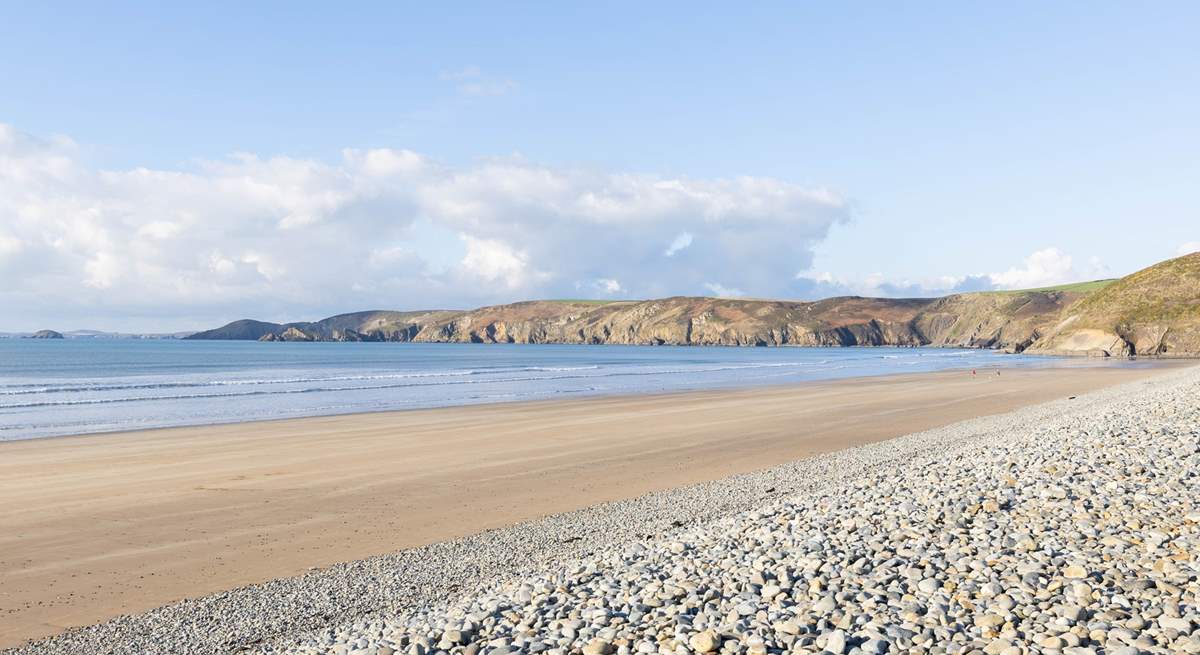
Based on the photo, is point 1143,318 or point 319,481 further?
point 1143,318

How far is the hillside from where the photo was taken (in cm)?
8462

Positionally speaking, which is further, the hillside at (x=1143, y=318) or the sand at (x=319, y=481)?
the hillside at (x=1143, y=318)

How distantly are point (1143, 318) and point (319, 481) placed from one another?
92.6 metres

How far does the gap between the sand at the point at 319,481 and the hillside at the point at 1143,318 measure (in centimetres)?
6186

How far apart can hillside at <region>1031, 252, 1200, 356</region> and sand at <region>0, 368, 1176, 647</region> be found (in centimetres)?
6186

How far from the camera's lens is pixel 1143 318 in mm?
87438

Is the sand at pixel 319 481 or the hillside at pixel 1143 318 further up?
the hillside at pixel 1143 318

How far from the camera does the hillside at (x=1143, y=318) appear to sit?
278 feet

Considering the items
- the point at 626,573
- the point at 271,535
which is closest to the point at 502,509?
the point at 271,535

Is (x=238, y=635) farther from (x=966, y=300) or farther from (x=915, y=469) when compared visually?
(x=966, y=300)

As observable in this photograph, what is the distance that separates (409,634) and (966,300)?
211286 millimetres

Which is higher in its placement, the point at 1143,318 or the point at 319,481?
the point at 1143,318

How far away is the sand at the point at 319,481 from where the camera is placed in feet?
38.1

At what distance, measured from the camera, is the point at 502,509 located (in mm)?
15617
